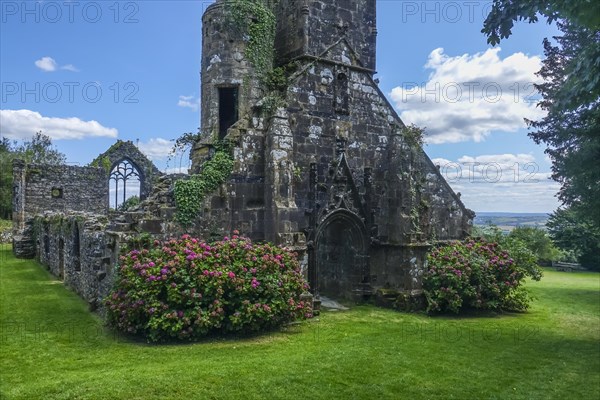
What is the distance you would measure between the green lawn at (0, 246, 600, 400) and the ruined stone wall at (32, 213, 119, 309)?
873mm

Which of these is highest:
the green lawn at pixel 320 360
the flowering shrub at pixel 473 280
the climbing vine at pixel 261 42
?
the climbing vine at pixel 261 42

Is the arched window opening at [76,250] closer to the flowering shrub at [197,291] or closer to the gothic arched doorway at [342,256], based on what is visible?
the flowering shrub at [197,291]

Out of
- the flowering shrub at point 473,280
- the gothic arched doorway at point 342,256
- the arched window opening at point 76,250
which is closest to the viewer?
the flowering shrub at point 473,280

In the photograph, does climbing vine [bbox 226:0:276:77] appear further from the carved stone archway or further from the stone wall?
the stone wall

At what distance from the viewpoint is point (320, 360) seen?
28.8 feet

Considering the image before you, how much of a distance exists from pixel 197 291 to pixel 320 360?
2.98m

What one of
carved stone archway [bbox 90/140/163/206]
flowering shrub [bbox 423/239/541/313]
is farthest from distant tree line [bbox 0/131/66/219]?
flowering shrub [bbox 423/239/541/313]

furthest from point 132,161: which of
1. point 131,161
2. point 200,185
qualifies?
point 200,185

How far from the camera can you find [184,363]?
8.29 metres

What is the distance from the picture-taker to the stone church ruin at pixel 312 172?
12.3m

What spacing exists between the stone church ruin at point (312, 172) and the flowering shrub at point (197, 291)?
1.04m

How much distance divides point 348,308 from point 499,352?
15.8 feet

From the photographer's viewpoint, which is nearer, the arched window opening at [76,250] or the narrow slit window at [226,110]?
the narrow slit window at [226,110]

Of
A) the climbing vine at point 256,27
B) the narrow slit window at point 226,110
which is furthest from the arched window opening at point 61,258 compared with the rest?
the climbing vine at point 256,27
